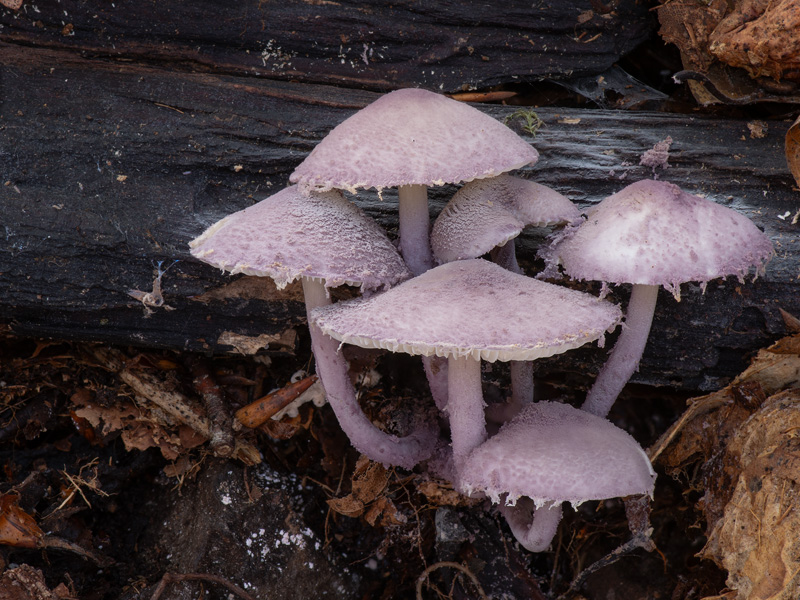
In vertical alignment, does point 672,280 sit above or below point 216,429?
above

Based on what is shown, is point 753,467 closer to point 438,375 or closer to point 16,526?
point 438,375

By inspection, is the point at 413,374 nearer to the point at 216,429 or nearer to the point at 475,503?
the point at 475,503

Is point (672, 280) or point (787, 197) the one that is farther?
point (787, 197)

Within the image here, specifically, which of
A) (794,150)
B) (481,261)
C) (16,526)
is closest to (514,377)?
(481,261)

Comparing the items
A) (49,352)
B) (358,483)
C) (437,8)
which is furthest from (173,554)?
(437,8)

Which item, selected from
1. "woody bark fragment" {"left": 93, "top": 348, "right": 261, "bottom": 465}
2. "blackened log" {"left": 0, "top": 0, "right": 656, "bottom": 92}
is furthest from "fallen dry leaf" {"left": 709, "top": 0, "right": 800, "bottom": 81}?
"woody bark fragment" {"left": 93, "top": 348, "right": 261, "bottom": 465}

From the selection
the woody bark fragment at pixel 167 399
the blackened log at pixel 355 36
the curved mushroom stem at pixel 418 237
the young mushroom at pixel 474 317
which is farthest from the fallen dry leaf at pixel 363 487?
the blackened log at pixel 355 36

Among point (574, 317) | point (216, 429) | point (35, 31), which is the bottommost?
point (216, 429)
